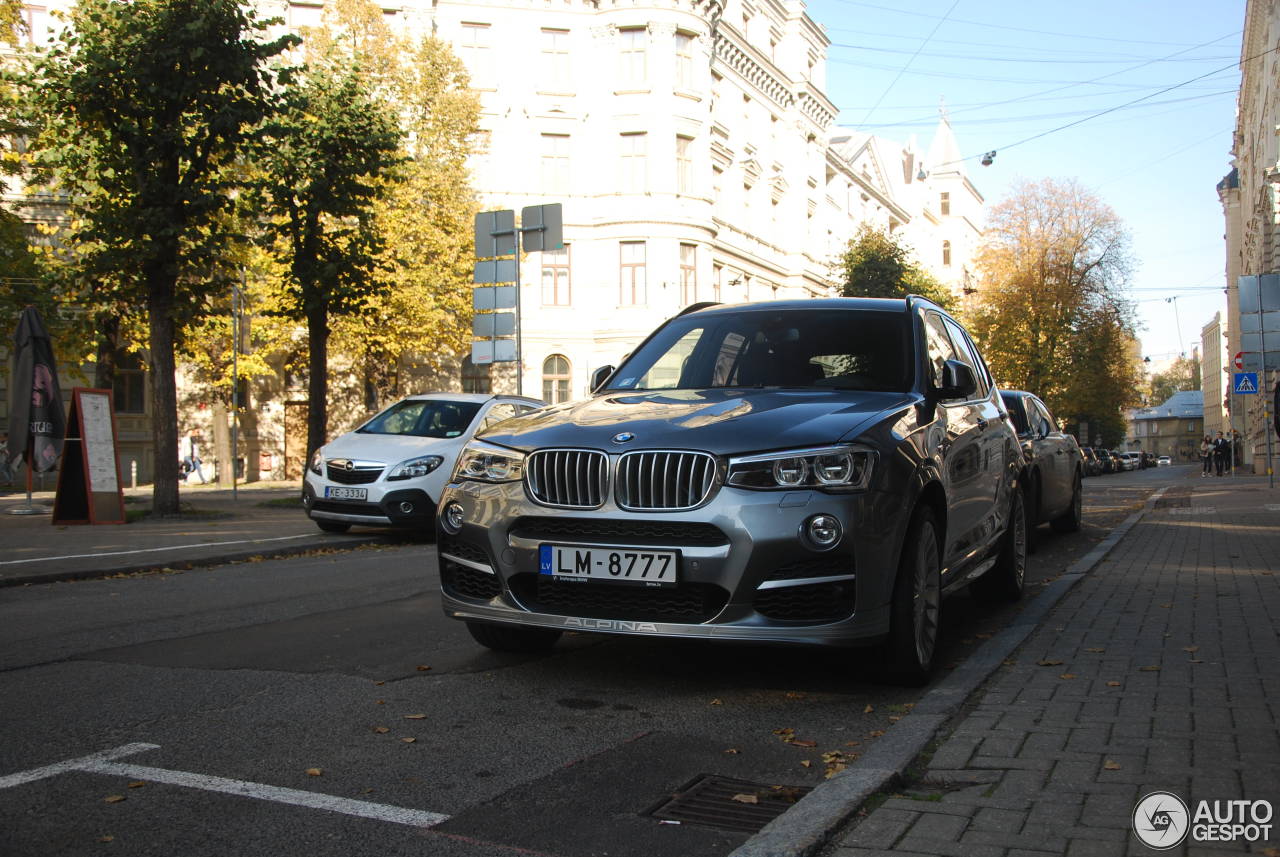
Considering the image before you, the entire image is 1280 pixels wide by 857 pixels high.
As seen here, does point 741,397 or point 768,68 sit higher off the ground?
point 768,68

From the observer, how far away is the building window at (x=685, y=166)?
44.2 meters

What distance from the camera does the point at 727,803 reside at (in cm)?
363

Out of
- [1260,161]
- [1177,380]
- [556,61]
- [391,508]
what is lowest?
[391,508]

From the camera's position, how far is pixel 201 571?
10273 millimetres

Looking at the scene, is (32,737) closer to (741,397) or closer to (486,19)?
(741,397)

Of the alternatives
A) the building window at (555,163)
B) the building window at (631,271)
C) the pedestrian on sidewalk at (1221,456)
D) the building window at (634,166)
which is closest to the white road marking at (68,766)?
the building window at (631,271)

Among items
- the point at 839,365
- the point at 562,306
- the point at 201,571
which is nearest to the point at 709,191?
the point at 562,306

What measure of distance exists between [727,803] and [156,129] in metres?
15.5

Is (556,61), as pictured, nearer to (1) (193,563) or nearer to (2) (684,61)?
(2) (684,61)

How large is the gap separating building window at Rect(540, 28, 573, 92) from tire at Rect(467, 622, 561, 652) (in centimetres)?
4031

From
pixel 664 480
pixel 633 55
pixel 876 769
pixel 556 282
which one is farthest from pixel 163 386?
pixel 633 55

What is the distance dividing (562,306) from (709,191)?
7.51m

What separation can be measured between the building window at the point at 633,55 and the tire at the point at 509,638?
40.2 metres

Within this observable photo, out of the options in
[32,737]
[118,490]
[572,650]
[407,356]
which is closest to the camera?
[32,737]
